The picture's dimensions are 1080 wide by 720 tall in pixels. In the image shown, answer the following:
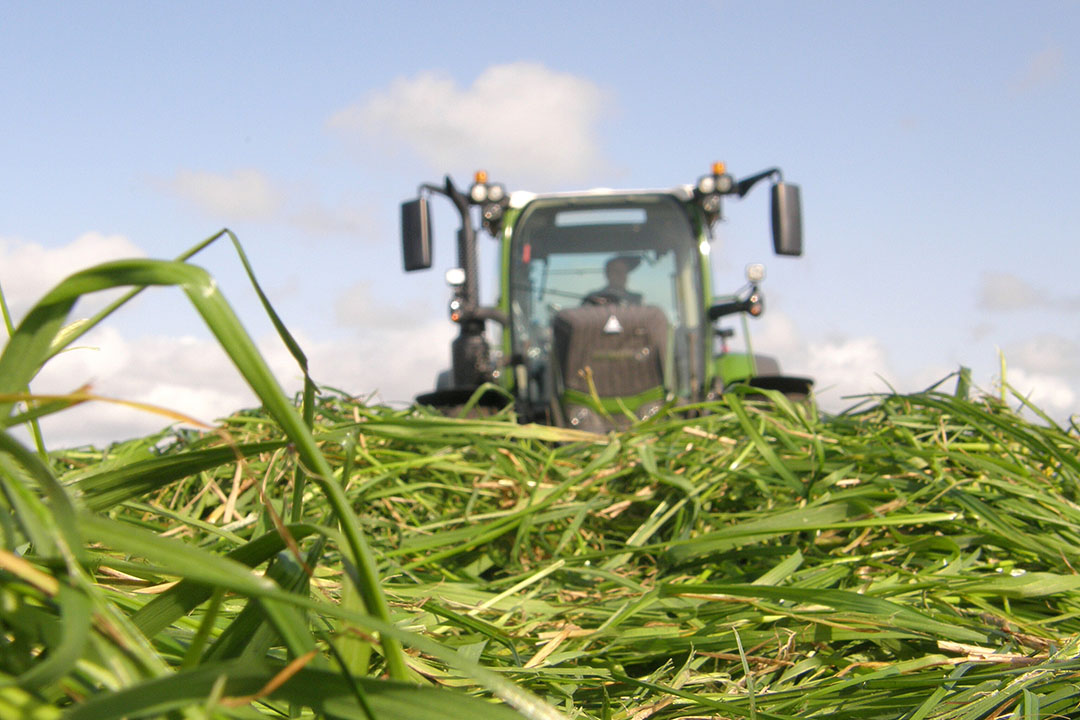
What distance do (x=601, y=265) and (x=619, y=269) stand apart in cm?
12

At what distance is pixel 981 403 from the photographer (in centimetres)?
240

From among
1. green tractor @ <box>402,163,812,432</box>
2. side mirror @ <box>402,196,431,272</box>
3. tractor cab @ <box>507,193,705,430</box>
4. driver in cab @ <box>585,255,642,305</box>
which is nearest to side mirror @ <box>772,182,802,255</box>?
green tractor @ <box>402,163,812,432</box>

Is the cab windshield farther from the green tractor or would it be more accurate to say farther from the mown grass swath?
the mown grass swath

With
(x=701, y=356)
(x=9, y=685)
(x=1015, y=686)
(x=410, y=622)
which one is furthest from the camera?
(x=701, y=356)

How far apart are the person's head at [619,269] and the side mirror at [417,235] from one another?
1241mm

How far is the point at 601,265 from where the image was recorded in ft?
18.1

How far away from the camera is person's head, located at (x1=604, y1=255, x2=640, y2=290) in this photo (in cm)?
546

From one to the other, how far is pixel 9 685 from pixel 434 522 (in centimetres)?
142

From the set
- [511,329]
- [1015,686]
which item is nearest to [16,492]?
[1015,686]

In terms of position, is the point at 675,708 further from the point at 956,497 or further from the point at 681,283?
the point at 681,283

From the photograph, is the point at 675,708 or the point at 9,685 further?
the point at 675,708

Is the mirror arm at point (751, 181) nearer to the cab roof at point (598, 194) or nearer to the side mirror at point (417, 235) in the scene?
the cab roof at point (598, 194)

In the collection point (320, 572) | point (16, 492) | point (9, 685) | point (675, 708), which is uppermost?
point (16, 492)

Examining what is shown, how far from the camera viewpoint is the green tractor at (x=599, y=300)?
501 cm
